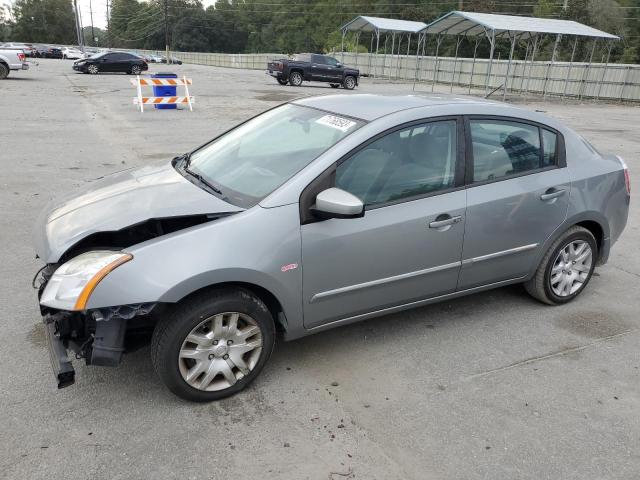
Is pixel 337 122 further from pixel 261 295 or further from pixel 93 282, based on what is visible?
pixel 93 282

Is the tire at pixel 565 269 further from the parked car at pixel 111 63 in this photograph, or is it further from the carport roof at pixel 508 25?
the parked car at pixel 111 63

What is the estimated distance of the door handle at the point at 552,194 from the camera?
3903 millimetres

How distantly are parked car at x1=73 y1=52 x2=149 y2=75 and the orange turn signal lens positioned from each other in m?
32.8

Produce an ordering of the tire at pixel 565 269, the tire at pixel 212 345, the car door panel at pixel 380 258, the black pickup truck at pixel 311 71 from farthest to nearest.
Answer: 1. the black pickup truck at pixel 311 71
2. the tire at pixel 565 269
3. the car door panel at pixel 380 258
4. the tire at pixel 212 345

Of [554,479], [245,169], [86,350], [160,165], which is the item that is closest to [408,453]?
[554,479]

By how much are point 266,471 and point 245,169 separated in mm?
1844

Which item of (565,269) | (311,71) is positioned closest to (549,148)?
(565,269)

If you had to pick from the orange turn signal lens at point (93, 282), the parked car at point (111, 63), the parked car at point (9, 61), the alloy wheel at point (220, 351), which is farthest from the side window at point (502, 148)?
the parked car at point (111, 63)

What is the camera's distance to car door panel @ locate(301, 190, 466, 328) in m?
3.12

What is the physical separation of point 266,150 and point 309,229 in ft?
2.91

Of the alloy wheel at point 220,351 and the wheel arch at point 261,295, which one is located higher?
the wheel arch at point 261,295

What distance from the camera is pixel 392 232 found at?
10.8 ft

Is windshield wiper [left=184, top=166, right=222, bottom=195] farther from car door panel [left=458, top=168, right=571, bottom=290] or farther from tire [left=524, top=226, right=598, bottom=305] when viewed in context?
tire [left=524, top=226, right=598, bottom=305]

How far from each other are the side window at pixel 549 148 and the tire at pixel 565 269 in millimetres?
561
